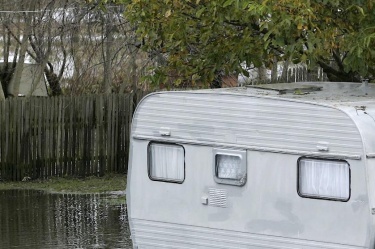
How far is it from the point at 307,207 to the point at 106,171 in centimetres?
967

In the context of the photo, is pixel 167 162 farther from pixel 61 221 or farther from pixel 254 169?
pixel 61 221

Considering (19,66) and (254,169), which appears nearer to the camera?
(254,169)

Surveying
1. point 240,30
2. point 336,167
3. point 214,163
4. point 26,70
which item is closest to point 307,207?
point 336,167

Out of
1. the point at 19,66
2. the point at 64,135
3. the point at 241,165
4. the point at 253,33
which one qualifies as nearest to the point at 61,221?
the point at 64,135

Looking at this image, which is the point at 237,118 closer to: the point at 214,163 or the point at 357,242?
the point at 214,163

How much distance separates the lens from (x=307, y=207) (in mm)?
7059

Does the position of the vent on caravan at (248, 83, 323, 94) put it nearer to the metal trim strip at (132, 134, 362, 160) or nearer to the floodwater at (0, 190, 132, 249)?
the metal trim strip at (132, 134, 362, 160)

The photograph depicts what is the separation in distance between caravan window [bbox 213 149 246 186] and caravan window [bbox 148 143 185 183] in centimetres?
38

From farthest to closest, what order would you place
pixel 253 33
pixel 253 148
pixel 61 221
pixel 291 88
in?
pixel 61 221, pixel 253 33, pixel 291 88, pixel 253 148

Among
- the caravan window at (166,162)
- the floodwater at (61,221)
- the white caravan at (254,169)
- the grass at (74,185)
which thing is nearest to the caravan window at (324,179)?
the white caravan at (254,169)

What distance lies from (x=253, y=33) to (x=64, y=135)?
6.87 m

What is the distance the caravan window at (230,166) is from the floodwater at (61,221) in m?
3.89

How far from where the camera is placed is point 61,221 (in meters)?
12.9

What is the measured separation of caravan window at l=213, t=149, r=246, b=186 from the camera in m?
7.46
